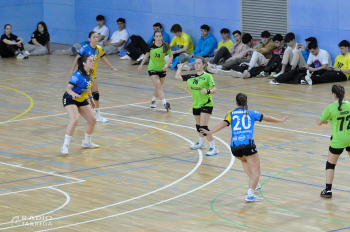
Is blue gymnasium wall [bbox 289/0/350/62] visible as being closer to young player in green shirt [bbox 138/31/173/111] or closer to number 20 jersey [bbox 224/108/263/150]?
young player in green shirt [bbox 138/31/173/111]

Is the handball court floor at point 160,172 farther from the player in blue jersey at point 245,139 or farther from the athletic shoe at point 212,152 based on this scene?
the player in blue jersey at point 245,139

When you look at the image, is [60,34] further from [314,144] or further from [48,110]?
[314,144]

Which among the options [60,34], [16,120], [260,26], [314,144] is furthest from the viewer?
[60,34]

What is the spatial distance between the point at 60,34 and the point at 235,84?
13.7 meters

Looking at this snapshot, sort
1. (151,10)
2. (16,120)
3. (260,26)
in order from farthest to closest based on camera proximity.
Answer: (151,10) → (260,26) → (16,120)

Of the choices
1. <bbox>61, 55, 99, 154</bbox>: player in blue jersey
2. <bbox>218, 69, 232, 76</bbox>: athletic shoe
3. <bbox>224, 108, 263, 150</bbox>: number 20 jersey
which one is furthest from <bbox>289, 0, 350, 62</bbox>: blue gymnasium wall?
<bbox>224, 108, 263, 150</bbox>: number 20 jersey

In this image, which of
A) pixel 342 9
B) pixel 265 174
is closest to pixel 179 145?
pixel 265 174

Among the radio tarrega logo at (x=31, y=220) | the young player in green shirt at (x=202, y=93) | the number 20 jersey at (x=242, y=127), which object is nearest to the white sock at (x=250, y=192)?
the number 20 jersey at (x=242, y=127)

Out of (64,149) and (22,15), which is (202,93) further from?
(22,15)

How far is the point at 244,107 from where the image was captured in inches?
355

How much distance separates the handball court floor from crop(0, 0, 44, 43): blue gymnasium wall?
12.8 meters

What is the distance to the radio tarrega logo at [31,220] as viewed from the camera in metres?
8.30

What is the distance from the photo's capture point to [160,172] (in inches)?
420

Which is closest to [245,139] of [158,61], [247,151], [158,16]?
[247,151]
